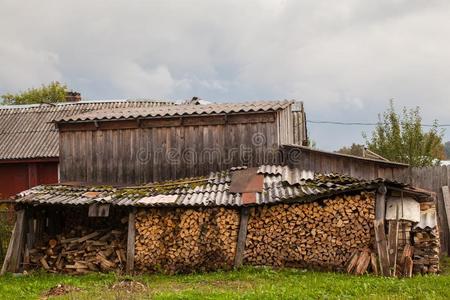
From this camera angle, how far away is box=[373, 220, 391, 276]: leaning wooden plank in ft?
39.8

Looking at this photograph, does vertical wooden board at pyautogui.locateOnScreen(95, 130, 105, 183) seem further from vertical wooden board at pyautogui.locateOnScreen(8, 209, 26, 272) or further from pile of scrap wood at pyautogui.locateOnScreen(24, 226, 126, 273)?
vertical wooden board at pyautogui.locateOnScreen(8, 209, 26, 272)

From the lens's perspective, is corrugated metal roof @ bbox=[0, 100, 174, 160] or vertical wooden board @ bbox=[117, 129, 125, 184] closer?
vertical wooden board @ bbox=[117, 129, 125, 184]

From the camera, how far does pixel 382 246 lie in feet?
40.5

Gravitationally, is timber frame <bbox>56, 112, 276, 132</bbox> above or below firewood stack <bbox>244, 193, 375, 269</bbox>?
above

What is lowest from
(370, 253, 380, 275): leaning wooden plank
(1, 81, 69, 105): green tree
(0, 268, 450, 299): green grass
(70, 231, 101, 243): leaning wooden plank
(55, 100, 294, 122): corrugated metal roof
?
(0, 268, 450, 299): green grass

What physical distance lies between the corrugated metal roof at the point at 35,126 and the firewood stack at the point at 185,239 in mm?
9886

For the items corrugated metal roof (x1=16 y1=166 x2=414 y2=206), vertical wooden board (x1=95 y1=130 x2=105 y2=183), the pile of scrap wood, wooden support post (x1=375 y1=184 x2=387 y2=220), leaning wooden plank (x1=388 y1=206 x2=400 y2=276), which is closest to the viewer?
leaning wooden plank (x1=388 y1=206 x2=400 y2=276)

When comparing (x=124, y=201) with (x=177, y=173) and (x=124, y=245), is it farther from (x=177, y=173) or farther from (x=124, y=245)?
(x=177, y=173)

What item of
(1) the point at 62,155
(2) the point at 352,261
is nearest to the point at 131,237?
(1) the point at 62,155

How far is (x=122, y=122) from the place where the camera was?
54.6 ft

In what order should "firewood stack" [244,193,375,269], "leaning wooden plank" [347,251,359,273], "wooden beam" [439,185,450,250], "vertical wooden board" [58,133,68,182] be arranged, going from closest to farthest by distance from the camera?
"leaning wooden plank" [347,251,359,273]
"firewood stack" [244,193,375,269]
"wooden beam" [439,185,450,250]
"vertical wooden board" [58,133,68,182]

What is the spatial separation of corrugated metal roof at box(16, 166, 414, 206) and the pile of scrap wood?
1267 millimetres

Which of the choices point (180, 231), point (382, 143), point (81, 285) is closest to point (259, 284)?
point (180, 231)

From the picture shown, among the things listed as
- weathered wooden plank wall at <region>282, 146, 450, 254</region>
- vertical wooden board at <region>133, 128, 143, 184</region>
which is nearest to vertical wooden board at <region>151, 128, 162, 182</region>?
vertical wooden board at <region>133, 128, 143, 184</region>
